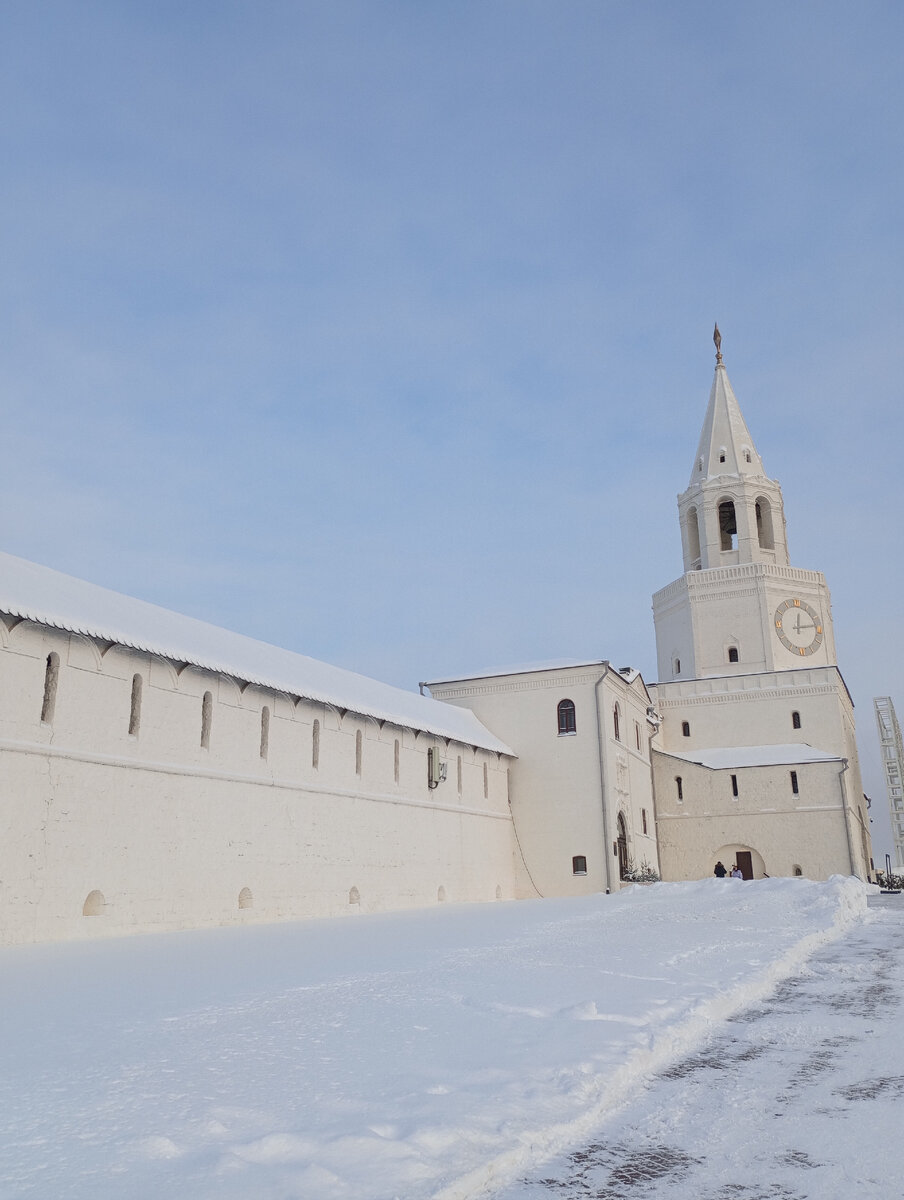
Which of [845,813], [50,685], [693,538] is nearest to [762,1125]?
[50,685]

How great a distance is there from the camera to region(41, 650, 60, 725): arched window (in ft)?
54.2

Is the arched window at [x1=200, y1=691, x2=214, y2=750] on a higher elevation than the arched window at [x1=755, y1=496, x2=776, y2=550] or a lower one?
lower

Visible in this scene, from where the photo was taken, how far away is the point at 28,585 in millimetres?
17625

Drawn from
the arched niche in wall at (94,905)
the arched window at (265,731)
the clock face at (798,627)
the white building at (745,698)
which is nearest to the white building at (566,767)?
the white building at (745,698)

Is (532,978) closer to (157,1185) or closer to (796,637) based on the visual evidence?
(157,1185)

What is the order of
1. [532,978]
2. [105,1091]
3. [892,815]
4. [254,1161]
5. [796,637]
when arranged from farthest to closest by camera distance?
[892,815], [796,637], [532,978], [105,1091], [254,1161]

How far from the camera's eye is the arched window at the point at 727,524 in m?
49.2

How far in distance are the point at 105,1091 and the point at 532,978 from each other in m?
5.52

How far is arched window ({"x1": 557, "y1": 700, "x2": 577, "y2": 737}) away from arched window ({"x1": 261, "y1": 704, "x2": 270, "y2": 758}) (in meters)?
16.7

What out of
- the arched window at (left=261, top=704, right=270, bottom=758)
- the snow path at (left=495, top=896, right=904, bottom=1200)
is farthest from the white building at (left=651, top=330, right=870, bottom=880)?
the snow path at (left=495, top=896, right=904, bottom=1200)

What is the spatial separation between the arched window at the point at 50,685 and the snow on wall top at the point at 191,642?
68 centimetres

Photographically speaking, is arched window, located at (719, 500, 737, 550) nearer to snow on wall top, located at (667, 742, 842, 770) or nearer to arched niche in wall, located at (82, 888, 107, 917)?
snow on wall top, located at (667, 742, 842, 770)

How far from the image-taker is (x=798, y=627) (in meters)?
46.8

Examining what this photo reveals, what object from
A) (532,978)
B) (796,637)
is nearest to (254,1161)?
(532,978)
